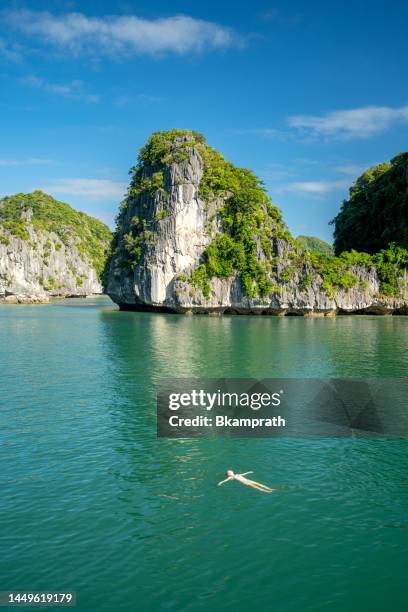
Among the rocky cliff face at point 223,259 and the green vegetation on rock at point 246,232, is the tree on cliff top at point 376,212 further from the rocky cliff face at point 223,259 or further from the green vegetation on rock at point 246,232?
the rocky cliff face at point 223,259

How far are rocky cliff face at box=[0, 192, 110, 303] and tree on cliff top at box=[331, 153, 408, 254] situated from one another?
48878mm

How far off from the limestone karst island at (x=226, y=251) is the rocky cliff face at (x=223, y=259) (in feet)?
0.41

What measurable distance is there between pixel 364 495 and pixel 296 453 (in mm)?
2983

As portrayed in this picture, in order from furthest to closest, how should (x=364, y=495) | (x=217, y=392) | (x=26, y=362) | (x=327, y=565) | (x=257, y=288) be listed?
(x=257, y=288) → (x=26, y=362) → (x=217, y=392) → (x=364, y=495) → (x=327, y=565)

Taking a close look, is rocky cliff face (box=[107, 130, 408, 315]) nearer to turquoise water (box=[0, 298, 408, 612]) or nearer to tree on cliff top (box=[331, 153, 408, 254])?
tree on cliff top (box=[331, 153, 408, 254])

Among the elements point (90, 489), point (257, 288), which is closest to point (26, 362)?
point (90, 489)

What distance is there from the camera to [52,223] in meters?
149

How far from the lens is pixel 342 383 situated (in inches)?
970

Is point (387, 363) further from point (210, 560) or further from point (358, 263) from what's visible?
point (358, 263)

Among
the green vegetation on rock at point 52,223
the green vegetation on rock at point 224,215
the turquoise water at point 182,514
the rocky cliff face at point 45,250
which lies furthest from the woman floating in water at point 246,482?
the green vegetation on rock at point 52,223

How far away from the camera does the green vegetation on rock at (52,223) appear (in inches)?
5344

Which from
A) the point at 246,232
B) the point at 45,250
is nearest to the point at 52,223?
the point at 45,250

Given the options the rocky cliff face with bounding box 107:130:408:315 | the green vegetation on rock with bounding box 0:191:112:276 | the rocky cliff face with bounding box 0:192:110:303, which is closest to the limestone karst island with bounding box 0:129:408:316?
the rocky cliff face with bounding box 107:130:408:315

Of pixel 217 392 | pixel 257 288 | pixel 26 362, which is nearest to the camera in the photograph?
pixel 217 392
